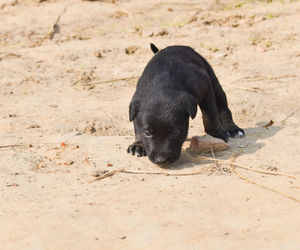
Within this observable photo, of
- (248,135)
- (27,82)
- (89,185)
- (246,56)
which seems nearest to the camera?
(89,185)

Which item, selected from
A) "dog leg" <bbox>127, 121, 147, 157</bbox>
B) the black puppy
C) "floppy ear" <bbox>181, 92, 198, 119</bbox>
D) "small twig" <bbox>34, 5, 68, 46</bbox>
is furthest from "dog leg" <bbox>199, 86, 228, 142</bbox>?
"small twig" <bbox>34, 5, 68, 46</bbox>

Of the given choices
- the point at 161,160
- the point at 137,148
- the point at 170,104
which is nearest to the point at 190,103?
the point at 170,104

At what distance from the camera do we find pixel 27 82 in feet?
34.2

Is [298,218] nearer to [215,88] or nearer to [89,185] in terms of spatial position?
[89,185]

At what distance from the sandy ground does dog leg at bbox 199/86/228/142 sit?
30 centimetres

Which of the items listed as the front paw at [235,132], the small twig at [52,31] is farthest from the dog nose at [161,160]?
the small twig at [52,31]

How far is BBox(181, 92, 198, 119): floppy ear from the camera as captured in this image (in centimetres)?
636

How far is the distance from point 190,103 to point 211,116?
3.19ft

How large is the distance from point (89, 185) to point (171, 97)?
136 cm

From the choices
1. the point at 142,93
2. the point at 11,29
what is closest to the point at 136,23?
the point at 11,29

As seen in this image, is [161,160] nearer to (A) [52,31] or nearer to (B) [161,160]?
(B) [161,160]

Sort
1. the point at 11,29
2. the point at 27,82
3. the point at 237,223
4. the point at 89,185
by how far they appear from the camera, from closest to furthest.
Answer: the point at 237,223, the point at 89,185, the point at 27,82, the point at 11,29

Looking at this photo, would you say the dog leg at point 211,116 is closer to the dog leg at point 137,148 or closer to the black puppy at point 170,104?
the black puppy at point 170,104

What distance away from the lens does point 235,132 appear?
7.77 m
